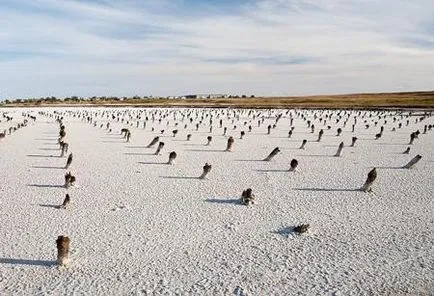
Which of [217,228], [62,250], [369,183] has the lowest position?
[217,228]

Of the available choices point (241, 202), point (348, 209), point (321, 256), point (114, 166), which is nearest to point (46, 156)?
point (114, 166)

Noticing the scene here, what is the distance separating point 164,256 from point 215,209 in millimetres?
3596

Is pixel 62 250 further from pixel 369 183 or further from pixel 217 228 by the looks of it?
pixel 369 183

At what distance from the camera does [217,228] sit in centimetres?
1155

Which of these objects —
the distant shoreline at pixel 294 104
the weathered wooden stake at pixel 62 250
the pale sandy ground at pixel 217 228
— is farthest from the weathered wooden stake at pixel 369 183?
the distant shoreline at pixel 294 104

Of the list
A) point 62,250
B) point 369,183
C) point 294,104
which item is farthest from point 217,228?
point 294,104

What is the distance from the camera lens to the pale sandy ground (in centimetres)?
859

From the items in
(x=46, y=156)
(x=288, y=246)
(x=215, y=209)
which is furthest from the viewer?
(x=46, y=156)

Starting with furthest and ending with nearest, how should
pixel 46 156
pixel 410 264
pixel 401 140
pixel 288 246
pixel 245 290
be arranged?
1. pixel 401 140
2. pixel 46 156
3. pixel 288 246
4. pixel 410 264
5. pixel 245 290

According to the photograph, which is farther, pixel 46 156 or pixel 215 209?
pixel 46 156

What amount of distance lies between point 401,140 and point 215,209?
20.6 meters

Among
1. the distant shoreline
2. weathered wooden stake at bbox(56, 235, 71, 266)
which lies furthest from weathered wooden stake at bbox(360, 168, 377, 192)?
the distant shoreline

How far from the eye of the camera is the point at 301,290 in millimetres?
8211

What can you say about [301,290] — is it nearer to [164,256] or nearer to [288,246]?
[288,246]
